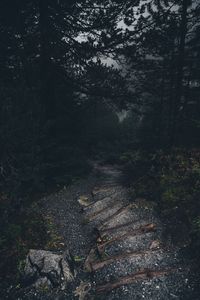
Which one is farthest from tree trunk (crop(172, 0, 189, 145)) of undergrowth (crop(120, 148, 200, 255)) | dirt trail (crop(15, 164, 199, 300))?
dirt trail (crop(15, 164, 199, 300))

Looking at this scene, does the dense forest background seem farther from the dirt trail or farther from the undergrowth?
the dirt trail

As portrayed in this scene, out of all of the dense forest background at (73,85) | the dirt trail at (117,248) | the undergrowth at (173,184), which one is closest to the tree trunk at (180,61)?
the dense forest background at (73,85)

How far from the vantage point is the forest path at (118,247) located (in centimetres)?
845

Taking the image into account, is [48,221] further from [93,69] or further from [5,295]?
[93,69]

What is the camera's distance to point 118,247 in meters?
10.1

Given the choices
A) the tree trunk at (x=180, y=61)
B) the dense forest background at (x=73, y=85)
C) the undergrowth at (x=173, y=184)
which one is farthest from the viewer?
the tree trunk at (x=180, y=61)

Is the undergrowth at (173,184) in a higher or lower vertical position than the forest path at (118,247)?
higher

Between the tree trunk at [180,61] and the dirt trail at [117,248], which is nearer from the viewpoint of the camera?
the dirt trail at [117,248]

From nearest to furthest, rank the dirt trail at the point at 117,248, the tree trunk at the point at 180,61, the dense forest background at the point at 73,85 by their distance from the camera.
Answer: the dirt trail at the point at 117,248 → the dense forest background at the point at 73,85 → the tree trunk at the point at 180,61

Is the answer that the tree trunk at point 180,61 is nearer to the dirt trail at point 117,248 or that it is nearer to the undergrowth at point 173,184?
the undergrowth at point 173,184

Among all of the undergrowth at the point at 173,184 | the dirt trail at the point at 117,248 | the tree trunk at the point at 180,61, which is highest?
the tree trunk at the point at 180,61

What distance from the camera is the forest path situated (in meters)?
8.45

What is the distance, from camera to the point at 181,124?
19188 mm

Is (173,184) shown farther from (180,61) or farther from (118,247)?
(180,61)
